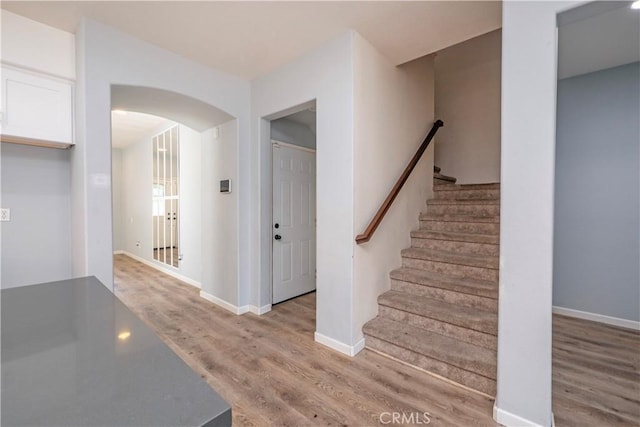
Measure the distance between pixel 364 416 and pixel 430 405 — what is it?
1.44ft

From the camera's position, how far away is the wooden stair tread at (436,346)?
1.96 m

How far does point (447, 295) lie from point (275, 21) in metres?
2.72

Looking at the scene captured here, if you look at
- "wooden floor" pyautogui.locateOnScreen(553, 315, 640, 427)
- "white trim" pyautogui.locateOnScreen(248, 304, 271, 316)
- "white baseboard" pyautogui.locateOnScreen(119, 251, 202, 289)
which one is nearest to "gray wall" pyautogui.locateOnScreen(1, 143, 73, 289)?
"white trim" pyautogui.locateOnScreen(248, 304, 271, 316)

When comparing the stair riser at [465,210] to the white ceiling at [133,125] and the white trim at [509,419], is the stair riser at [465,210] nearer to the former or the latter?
the white trim at [509,419]

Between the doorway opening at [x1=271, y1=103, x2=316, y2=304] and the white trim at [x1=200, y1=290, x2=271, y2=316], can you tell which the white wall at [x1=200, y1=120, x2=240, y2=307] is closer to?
the white trim at [x1=200, y1=290, x2=271, y2=316]

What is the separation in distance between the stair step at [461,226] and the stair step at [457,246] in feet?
0.68

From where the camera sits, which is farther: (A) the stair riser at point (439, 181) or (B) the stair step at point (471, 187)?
(A) the stair riser at point (439, 181)

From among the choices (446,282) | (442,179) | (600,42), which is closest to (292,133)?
(442,179)

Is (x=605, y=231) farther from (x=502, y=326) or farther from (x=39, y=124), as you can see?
(x=39, y=124)

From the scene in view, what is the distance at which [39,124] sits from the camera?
86.3 inches

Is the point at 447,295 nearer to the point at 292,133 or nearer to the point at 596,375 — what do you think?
the point at 596,375

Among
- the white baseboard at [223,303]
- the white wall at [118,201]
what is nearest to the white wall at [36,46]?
the white baseboard at [223,303]

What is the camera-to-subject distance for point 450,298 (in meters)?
2.54

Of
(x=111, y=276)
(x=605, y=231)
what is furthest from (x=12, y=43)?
(x=605, y=231)
